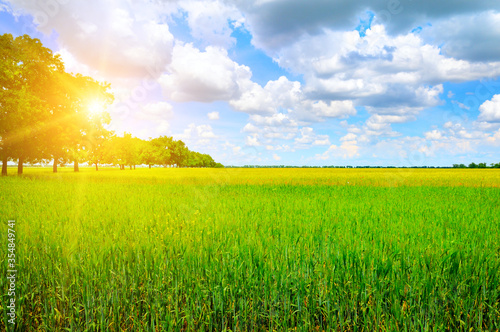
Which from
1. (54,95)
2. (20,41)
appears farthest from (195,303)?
(20,41)

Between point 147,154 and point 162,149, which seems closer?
point 147,154

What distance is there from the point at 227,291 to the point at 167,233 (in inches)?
125

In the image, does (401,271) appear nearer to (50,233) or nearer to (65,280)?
(65,280)

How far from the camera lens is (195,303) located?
3.52 meters

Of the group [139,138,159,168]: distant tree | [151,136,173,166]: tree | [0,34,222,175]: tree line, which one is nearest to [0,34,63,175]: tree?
[0,34,222,175]: tree line

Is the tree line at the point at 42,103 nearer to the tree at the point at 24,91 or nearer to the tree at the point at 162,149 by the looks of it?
the tree at the point at 24,91

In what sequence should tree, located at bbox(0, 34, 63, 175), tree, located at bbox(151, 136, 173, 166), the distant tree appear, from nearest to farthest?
tree, located at bbox(0, 34, 63, 175) → the distant tree → tree, located at bbox(151, 136, 173, 166)

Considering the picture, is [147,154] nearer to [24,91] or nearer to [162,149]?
[162,149]

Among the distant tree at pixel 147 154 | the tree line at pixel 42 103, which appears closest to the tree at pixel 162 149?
the distant tree at pixel 147 154

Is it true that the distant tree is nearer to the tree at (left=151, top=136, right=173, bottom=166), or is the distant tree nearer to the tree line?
the tree at (left=151, top=136, right=173, bottom=166)

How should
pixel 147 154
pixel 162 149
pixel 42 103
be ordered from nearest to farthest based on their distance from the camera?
pixel 42 103 → pixel 147 154 → pixel 162 149

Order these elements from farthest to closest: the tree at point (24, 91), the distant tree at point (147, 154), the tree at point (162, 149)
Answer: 1. the tree at point (162, 149)
2. the distant tree at point (147, 154)
3. the tree at point (24, 91)

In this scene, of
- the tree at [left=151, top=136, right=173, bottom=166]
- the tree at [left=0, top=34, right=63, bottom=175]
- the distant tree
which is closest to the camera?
the tree at [left=0, top=34, right=63, bottom=175]

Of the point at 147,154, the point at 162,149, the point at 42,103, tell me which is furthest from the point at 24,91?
the point at 162,149
